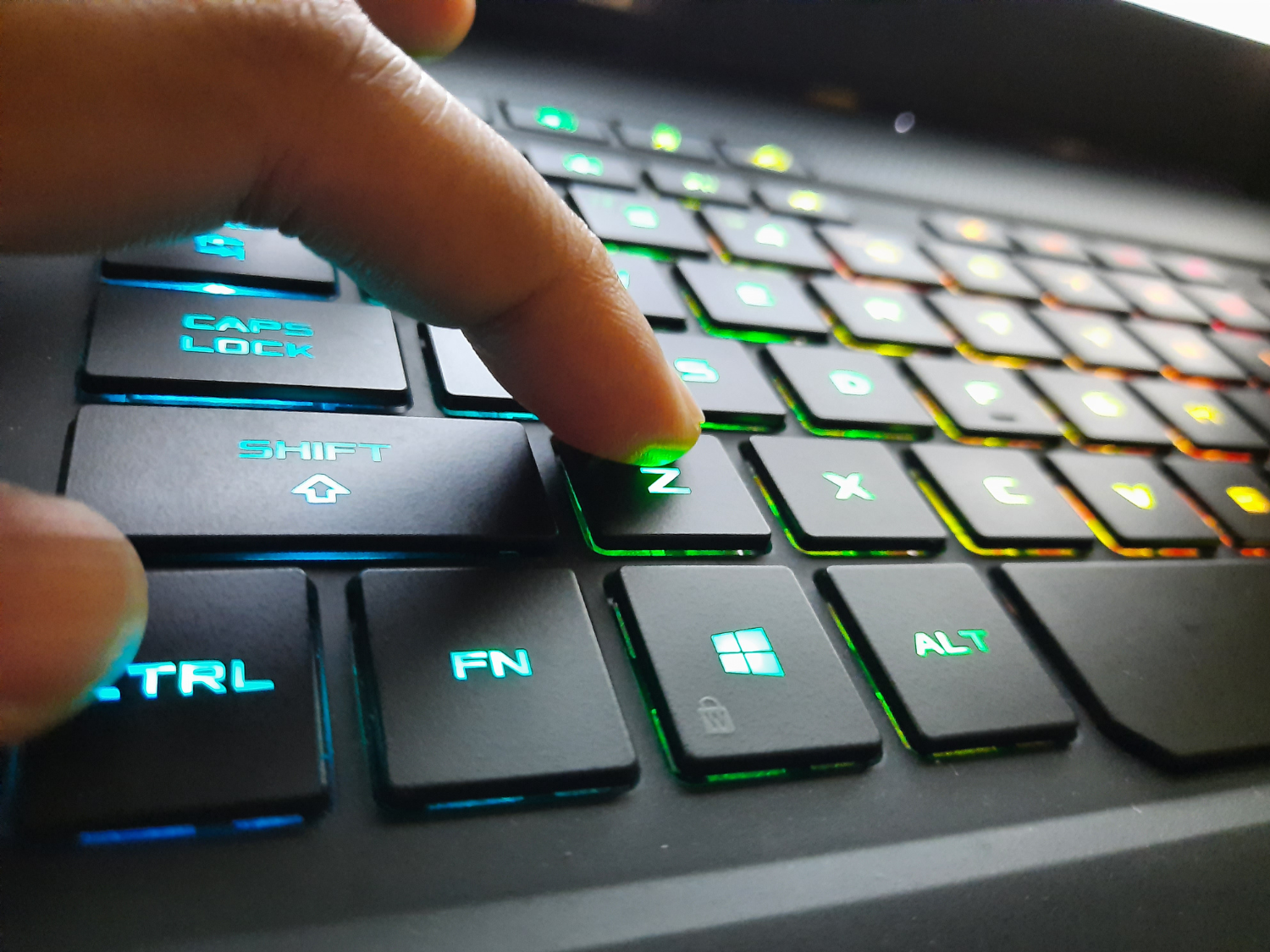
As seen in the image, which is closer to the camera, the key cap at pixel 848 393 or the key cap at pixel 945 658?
the key cap at pixel 945 658

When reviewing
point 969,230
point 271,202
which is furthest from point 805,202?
point 271,202

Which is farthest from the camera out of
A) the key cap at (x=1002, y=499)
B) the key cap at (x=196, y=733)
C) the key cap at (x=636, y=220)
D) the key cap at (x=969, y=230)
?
the key cap at (x=969, y=230)

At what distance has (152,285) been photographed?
42 centimetres

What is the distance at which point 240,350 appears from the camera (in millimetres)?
398

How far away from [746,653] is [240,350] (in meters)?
0.27

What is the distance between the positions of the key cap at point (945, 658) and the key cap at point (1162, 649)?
3cm

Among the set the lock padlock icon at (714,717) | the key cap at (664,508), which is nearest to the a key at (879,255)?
the key cap at (664,508)

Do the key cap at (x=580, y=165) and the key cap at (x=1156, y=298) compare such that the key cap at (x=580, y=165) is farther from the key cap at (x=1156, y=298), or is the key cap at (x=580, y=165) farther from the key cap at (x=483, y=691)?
the key cap at (x=1156, y=298)

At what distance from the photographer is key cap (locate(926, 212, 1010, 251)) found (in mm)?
819

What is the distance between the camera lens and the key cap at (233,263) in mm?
419

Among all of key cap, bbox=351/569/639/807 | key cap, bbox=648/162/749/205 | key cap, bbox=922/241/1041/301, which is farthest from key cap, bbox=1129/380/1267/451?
key cap, bbox=351/569/639/807

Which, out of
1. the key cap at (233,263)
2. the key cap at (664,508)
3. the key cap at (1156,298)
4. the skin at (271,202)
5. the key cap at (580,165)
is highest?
the key cap at (580,165)

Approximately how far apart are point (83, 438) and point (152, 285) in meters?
0.12

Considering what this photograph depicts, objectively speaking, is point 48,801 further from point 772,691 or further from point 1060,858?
point 1060,858
